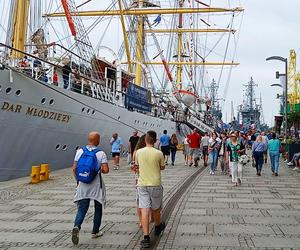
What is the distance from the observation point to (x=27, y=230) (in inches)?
299

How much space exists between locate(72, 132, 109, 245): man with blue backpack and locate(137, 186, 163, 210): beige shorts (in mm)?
568

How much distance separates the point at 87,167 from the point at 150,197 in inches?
38.9

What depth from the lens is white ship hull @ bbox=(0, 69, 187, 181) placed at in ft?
52.3

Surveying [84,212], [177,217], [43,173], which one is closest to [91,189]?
[84,212]

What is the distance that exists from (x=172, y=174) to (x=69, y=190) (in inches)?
218

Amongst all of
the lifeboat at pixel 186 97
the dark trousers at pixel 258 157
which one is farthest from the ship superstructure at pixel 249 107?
the dark trousers at pixel 258 157

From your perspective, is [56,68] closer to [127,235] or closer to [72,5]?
[72,5]

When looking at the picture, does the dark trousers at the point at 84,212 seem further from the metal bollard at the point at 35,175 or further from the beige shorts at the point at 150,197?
the metal bollard at the point at 35,175

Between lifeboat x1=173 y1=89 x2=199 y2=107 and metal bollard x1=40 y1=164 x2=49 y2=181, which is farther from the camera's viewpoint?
lifeboat x1=173 y1=89 x2=199 y2=107

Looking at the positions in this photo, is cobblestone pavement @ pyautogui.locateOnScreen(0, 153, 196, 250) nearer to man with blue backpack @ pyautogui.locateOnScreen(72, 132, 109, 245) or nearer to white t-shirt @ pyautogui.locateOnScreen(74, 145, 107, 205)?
man with blue backpack @ pyautogui.locateOnScreen(72, 132, 109, 245)

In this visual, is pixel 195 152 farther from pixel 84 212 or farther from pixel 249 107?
pixel 249 107

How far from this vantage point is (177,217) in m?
8.72

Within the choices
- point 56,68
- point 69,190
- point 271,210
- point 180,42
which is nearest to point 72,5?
point 56,68

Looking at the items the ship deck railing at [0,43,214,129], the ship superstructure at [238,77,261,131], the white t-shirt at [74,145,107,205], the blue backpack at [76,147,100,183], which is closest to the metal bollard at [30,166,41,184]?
the ship deck railing at [0,43,214,129]
